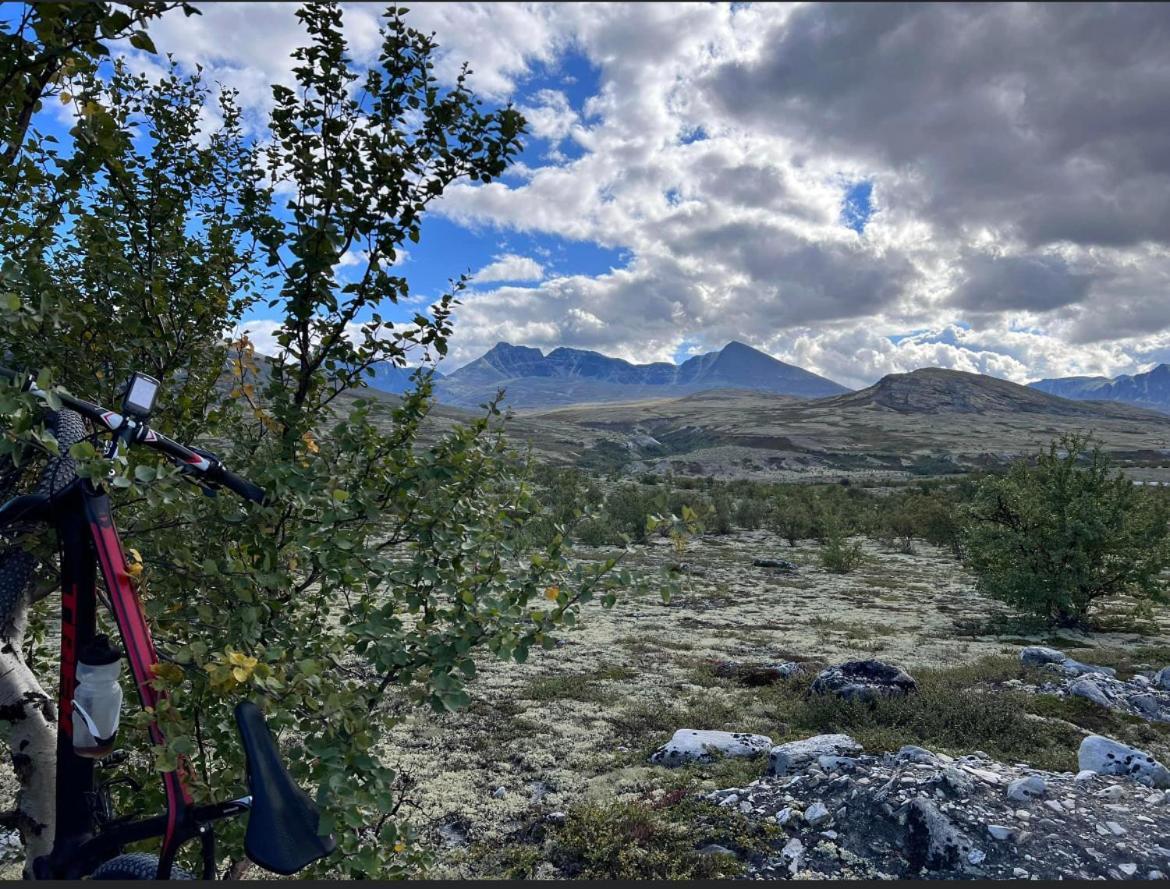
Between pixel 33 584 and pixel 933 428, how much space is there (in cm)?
22491

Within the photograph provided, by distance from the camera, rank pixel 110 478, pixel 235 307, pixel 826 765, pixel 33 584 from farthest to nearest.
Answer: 1. pixel 826 765
2. pixel 235 307
3. pixel 33 584
4. pixel 110 478

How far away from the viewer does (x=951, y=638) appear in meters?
16.8

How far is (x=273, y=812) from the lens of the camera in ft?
6.78

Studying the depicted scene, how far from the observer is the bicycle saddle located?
6.60ft

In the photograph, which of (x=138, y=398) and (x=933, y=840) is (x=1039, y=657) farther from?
(x=138, y=398)

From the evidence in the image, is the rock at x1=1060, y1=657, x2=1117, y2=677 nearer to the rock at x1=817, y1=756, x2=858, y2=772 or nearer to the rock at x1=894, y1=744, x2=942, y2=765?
the rock at x1=894, y1=744, x2=942, y2=765

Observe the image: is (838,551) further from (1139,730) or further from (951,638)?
(1139,730)

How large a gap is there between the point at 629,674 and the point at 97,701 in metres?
12.2

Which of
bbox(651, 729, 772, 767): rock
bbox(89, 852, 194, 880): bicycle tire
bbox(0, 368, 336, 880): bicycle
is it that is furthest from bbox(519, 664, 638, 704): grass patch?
bbox(0, 368, 336, 880): bicycle

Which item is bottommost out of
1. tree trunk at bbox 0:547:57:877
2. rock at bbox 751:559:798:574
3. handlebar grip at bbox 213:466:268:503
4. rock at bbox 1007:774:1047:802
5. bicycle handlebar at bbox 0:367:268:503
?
rock at bbox 751:559:798:574

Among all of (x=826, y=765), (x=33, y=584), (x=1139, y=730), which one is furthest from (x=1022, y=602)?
(x=33, y=584)

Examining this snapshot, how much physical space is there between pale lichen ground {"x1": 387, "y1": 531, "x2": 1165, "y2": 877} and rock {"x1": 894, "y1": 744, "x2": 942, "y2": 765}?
115 inches

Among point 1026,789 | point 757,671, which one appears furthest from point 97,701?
point 757,671

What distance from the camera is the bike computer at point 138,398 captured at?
2.45 m
